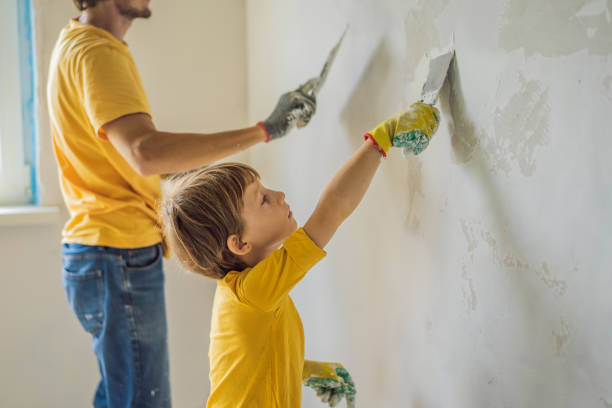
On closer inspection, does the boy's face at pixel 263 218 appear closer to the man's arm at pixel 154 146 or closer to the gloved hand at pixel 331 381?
the man's arm at pixel 154 146

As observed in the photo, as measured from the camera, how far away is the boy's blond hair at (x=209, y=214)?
971mm

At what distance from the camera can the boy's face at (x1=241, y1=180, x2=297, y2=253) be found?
3.28ft

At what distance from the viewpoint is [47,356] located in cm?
194

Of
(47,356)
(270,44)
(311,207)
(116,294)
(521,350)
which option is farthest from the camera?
(47,356)

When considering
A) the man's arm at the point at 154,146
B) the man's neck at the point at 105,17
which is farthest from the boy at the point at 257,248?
the man's neck at the point at 105,17

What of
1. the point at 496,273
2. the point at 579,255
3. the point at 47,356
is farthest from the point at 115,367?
the point at 579,255

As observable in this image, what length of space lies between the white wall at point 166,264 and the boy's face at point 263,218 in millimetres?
1166

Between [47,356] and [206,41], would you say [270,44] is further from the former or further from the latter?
[47,356]

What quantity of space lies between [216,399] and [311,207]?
69 cm

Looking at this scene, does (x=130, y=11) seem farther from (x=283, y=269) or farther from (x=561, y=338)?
(x=561, y=338)

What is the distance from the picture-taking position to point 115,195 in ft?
4.23

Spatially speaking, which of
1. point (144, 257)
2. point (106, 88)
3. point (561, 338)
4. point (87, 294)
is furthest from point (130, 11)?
point (561, 338)

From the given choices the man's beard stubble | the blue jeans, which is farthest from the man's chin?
the blue jeans

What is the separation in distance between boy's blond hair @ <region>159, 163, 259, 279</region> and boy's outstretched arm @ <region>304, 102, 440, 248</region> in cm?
18
